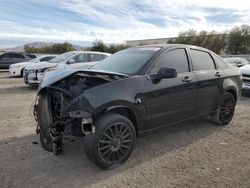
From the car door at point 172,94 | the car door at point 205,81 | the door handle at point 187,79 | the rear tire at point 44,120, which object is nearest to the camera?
the rear tire at point 44,120

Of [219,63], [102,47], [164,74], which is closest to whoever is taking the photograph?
[164,74]

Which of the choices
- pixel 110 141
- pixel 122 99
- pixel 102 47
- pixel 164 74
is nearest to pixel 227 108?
pixel 164 74

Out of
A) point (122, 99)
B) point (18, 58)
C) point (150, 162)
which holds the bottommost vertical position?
point (150, 162)

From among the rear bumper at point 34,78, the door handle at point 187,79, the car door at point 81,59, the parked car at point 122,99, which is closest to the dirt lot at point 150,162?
the parked car at point 122,99

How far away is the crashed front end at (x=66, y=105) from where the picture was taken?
343cm

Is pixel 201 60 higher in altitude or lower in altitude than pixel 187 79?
higher

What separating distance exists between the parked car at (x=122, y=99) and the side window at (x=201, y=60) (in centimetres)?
2

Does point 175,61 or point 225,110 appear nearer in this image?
point 175,61

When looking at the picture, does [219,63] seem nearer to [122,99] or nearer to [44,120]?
[122,99]

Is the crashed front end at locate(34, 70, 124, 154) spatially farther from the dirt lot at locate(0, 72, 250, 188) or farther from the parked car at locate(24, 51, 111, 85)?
the parked car at locate(24, 51, 111, 85)

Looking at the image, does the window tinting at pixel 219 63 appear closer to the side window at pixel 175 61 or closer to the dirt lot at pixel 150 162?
the side window at pixel 175 61

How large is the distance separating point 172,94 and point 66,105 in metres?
1.81

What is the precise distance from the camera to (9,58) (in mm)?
21859

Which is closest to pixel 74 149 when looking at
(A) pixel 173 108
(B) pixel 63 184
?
(B) pixel 63 184
